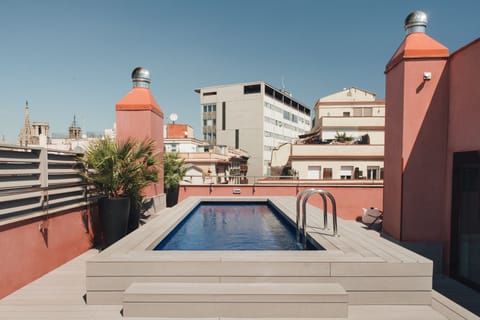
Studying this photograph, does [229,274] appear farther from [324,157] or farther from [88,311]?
[324,157]

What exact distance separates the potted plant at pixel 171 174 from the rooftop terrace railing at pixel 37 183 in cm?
471

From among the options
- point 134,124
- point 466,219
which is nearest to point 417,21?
point 466,219

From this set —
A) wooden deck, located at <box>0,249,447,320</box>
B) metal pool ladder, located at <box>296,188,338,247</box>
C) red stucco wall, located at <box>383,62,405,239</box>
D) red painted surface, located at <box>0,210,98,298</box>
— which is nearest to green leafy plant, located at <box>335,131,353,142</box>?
red stucco wall, located at <box>383,62,405,239</box>

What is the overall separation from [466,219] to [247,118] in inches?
2081

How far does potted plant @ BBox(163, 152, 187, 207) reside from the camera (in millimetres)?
10959

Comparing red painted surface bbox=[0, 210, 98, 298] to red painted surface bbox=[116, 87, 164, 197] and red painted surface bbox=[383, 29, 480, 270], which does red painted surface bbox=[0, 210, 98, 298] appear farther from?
red painted surface bbox=[383, 29, 480, 270]

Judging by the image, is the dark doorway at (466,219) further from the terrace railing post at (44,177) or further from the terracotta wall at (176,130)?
the terracotta wall at (176,130)

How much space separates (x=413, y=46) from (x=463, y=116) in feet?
6.65

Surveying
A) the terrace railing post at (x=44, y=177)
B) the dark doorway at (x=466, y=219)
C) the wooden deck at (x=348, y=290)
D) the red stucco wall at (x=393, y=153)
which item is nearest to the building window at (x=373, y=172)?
the red stucco wall at (x=393, y=153)

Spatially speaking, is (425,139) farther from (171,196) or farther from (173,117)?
(173,117)

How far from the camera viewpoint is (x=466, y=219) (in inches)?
213

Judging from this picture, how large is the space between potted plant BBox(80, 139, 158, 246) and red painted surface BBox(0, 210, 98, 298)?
2.07ft

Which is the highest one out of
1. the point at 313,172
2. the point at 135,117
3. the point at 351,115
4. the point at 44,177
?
the point at 351,115

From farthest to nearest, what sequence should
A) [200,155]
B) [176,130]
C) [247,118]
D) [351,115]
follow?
[247,118] < [176,130] < [351,115] < [200,155]
